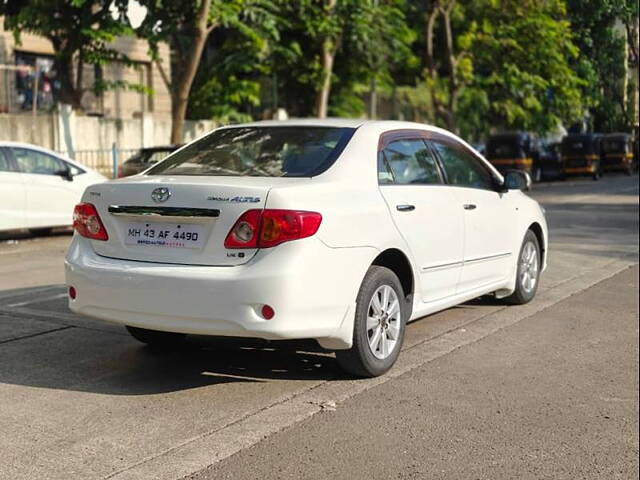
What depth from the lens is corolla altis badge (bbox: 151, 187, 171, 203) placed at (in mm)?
5324

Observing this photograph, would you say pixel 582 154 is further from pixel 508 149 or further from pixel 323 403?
pixel 323 403

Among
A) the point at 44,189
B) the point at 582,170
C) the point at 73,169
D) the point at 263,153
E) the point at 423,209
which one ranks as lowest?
the point at 582,170

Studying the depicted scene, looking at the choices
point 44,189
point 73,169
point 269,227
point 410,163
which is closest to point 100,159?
point 73,169

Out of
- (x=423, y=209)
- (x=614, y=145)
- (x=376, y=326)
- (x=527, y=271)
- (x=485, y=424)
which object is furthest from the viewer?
(x=614, y=145)

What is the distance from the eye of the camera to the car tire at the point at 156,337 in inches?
250

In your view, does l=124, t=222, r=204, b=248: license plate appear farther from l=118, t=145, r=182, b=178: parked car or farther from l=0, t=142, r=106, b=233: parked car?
l=118, t=145, r=182, b=178: parked car

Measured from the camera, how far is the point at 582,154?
119ft

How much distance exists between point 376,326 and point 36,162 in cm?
962

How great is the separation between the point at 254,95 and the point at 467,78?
8686 mm

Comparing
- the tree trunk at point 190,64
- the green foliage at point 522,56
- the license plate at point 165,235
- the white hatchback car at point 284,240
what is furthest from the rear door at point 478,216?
the green foliage at point 522,56

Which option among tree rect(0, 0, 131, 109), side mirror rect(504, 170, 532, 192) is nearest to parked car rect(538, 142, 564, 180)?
tree rect(0, 0, 131, 109)

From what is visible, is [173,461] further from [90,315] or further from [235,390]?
[90,315]

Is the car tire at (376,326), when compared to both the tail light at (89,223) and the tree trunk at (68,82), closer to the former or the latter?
the tail light at (89,223)

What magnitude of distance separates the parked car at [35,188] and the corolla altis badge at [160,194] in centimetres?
847
